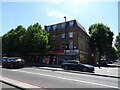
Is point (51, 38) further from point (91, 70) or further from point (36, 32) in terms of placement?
point (91, 70)

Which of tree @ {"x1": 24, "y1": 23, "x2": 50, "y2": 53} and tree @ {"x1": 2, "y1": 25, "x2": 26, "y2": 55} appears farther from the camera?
tree @ {"x1": 2, "y1": 25, "x2": 26, "y2": 55}

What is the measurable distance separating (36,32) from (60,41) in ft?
25.5

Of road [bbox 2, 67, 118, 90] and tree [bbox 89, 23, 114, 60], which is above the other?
tree [bbox 89, 23, 114, 60]

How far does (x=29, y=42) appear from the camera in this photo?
2920 cm

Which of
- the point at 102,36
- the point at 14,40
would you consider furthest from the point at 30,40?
the point at 102,36

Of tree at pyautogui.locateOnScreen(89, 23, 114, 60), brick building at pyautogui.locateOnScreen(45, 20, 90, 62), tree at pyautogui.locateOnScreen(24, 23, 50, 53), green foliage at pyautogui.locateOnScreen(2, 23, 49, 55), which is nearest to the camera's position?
tree at pyautogui.locateOnScreen(24, 23, 50, 53)

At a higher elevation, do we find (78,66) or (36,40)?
(36,40)

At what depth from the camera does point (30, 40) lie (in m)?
28.7

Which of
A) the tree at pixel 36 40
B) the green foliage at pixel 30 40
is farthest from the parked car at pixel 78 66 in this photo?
the green foliage at pixel 30 40

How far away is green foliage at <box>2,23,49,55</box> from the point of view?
28.0 meters

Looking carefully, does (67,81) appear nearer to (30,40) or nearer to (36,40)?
(36,40)

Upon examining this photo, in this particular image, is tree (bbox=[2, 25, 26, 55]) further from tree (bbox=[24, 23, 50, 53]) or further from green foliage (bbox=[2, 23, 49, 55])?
tree (bbox=[24, 23, 50, 53])

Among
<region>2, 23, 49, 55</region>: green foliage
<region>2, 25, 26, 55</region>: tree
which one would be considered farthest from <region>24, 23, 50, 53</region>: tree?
<region>2, 25, 26, 55</region>: tree

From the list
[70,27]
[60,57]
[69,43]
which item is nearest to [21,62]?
[60,57]
